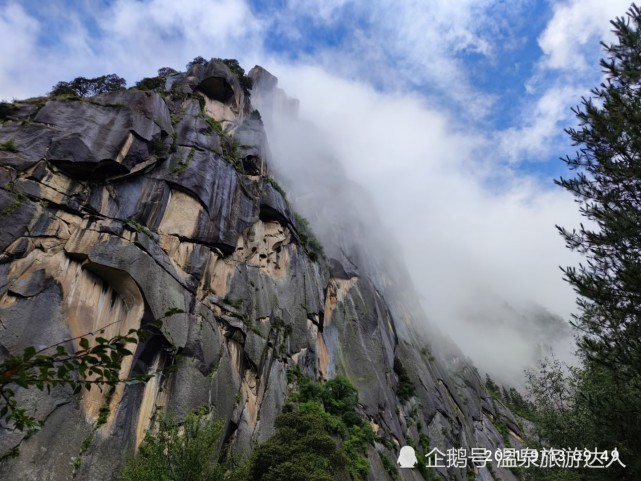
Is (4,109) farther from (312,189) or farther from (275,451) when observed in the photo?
(312,189)

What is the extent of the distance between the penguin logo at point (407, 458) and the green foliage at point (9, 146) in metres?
27.5

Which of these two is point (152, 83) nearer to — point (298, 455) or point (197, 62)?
point (197, 62)

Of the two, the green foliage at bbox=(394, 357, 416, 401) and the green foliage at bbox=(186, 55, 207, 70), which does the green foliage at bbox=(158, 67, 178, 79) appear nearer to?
the green foliage at bbox=(186, 55, 207, 70)

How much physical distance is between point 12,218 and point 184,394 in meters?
9.60

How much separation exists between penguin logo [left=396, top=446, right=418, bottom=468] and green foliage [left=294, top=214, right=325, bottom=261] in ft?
50.4

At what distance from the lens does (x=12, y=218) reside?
16.7m

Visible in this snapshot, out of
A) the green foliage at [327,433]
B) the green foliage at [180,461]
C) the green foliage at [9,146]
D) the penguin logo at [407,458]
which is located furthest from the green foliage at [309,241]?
the green foliage at [180,461]

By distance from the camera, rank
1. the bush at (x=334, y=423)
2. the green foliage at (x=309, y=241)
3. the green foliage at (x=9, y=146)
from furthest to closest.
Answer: the green foliage at (x=309, y=241)
the green foliage at (x=9, y=146)
the bush at (x=334, y=423)

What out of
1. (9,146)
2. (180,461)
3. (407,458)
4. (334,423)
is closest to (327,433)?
(334,423)

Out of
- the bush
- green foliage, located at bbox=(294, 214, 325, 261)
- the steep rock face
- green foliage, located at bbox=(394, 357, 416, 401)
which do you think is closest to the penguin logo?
the steep rock face

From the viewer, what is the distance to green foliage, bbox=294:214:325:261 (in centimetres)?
3503

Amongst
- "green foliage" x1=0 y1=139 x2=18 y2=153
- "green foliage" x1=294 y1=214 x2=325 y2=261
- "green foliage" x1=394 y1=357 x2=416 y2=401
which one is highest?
"green foliage" x1=294 y1=214 x2=325 y2=261

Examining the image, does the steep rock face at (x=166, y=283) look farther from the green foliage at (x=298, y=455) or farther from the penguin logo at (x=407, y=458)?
the green foliage at (x=298, y=455)

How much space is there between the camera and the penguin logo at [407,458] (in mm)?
28197
